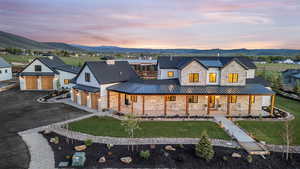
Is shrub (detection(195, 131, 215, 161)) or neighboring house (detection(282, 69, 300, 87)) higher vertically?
neighboring house (detection(282, 69, 300, 87))

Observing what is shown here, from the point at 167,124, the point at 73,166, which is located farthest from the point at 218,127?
the point at 73,166

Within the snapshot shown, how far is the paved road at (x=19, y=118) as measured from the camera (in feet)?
34.4

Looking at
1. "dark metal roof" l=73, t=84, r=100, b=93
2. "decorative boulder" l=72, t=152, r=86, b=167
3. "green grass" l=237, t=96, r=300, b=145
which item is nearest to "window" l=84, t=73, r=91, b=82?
"dark metal roof" l=73, t=84, r=100, b=93

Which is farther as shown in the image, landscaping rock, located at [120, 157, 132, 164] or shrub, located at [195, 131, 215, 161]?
shrub, located at [195, 131, 215, 161]

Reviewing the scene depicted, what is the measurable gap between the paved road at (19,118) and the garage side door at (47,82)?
17.8ft

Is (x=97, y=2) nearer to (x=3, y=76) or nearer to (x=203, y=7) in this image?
(x=203, y=7)

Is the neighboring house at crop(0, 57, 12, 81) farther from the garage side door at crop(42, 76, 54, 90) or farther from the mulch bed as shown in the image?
the mulch bed

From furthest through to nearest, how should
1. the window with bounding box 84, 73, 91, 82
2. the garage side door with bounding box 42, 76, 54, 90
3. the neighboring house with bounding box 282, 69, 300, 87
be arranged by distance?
the neighboring house with bounding box 282, 69, 300, 87, the garage side door with bounding box 42, 76, 54, 90, the window with bounding box 84, 73, 91, 82

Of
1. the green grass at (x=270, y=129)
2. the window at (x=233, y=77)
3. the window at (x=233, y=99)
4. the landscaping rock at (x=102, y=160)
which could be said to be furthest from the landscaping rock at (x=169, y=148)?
the window at (x=233, y=77)

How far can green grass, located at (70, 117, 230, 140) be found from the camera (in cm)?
1420

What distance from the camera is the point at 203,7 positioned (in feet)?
97.2

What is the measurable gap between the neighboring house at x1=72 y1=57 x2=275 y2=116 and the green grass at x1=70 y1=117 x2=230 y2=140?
2978 mm

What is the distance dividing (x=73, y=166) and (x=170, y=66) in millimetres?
21532

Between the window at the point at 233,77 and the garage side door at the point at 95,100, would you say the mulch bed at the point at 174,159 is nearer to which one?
the garage side door at the point at 95,100
